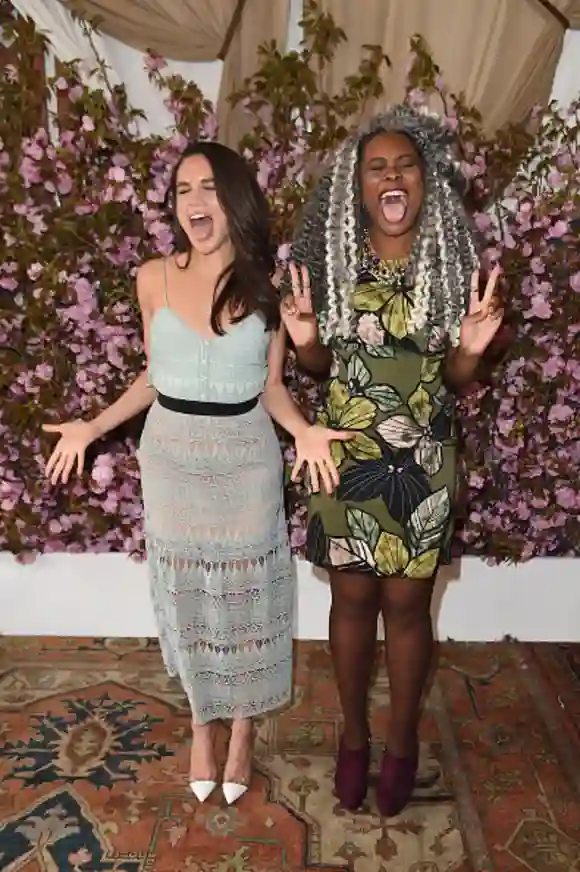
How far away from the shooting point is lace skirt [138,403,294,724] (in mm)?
1976

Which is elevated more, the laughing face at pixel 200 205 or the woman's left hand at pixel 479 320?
the laughing face at pixel 200 205

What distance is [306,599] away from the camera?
2939 millimetres

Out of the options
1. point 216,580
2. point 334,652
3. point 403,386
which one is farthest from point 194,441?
point 334,652

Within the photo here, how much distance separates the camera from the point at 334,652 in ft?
6.98

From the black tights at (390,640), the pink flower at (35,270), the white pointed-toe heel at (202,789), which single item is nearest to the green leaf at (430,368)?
the black tights at (390,640)

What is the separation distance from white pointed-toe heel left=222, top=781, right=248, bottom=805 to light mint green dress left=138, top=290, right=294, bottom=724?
6.7 inches

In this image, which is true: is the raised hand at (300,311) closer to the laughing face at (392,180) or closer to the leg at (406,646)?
the laughing face at (392,180)

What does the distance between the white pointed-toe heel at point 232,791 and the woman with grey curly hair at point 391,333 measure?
59 cm

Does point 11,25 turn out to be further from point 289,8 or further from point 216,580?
point 216,580

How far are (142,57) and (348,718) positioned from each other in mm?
2053

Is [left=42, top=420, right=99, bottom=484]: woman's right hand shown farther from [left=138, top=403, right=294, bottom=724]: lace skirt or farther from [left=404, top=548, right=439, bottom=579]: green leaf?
[left=404, top=548, right=439, bottom=579]: green leaf

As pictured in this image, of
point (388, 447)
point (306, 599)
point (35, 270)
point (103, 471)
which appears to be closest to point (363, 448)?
point (388, 447)

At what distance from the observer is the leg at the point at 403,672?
6.65 feet

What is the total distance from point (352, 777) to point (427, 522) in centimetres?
68
